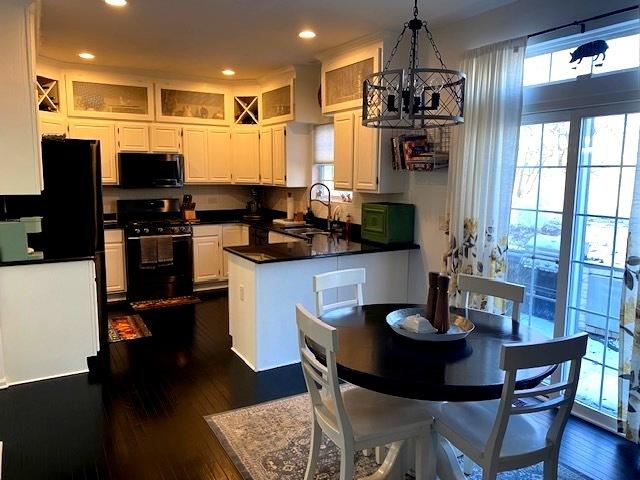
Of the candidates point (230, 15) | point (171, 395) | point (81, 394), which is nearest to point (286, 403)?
point (171, 395)

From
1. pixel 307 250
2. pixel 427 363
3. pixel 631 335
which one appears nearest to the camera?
pixel 427 363

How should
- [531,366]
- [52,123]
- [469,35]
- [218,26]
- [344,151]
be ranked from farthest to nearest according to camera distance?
[52,123] < [344,151] < [218,26] < [469,35] < [531,366]

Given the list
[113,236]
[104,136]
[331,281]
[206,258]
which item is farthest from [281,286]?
[104,136]

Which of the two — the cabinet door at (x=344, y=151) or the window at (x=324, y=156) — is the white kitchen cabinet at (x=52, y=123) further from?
the cabinet door at (x=344, y=151)

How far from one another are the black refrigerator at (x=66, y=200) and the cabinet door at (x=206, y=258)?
6.34 ft

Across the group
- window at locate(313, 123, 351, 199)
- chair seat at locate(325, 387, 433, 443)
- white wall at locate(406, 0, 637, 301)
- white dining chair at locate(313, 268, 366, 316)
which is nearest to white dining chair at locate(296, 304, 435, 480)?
chair seat at locate(325, 387, 433, 443)

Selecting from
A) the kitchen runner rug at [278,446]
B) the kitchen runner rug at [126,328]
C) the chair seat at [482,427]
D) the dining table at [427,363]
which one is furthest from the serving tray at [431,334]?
the kitchen runner rug at [126,328]

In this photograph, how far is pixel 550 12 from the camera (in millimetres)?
3000

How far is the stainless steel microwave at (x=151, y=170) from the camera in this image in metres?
5.62

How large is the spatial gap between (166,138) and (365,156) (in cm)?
283

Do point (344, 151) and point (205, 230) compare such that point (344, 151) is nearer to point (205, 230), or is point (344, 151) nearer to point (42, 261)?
point (205, 230)

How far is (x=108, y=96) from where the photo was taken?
5.48 meters

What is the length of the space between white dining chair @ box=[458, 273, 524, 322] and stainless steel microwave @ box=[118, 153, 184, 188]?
4.12 meters

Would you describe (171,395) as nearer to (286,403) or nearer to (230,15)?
(286,403)
